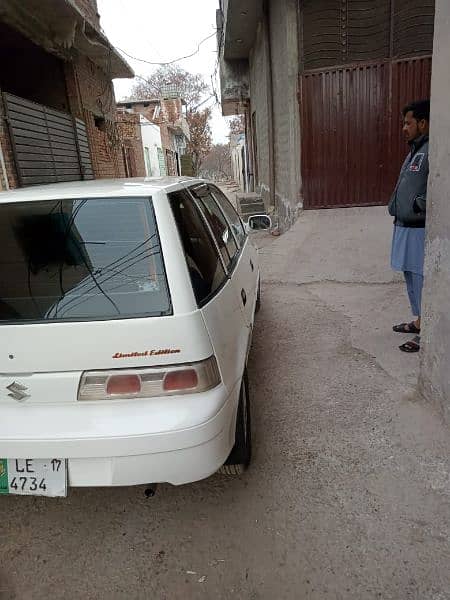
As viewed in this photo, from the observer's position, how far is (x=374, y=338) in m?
3.84

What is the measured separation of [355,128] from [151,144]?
16.7 m

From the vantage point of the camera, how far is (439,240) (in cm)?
249

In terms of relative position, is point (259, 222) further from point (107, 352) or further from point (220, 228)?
point (107, 352)

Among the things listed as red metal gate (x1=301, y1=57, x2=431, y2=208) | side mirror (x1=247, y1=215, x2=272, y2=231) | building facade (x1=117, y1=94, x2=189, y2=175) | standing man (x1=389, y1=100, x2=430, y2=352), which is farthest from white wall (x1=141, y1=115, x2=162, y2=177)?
standing man (x1=389, y1=100, x2=430, y2=352)

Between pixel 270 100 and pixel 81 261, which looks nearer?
pixel 81 261

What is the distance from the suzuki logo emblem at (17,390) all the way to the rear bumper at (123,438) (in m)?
0.06

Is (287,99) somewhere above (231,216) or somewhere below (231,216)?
above

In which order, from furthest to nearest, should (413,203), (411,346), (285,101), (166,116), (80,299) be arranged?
1. (166,116)
2. (285,101)
3. (411,346)
4. (413,203)
5. (80,299)

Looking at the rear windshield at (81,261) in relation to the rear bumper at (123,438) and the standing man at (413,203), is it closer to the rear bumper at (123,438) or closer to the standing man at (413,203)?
the rear bumper at (123,438)

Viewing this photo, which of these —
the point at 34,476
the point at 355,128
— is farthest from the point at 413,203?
the point at 355,128

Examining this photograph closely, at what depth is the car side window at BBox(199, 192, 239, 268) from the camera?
2.67 m

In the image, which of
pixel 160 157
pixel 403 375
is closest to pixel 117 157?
pixel 403 375

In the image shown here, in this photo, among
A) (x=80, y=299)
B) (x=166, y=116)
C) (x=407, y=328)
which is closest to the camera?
(x=80, y=299)

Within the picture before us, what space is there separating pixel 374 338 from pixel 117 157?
29.1ft
